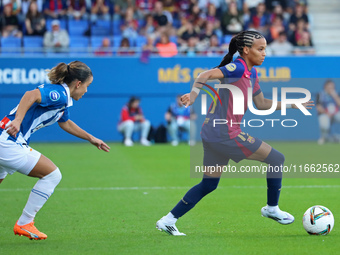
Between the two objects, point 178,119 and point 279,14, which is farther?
point 279,14

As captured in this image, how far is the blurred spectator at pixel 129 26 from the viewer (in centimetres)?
2106

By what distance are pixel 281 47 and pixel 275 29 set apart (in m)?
0.85

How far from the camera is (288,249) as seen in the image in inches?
238

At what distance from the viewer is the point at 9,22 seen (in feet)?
68.8

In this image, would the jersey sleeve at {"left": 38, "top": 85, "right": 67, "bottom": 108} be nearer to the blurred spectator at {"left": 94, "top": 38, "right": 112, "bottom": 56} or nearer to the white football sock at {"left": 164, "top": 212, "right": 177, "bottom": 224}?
the white football sock at {"left": 164, "top": 212, "right": 177, "bottom": 224}

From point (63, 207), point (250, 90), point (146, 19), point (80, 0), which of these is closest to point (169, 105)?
point (146, 19)

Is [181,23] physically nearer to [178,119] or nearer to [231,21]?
[231,21]

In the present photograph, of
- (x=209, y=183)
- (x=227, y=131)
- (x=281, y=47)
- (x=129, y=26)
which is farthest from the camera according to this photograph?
(x=281, y=47)

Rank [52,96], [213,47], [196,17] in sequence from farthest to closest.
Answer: [196,17] < [213,47] < [52,96]

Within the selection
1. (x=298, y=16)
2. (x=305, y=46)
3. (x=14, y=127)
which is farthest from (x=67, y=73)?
(x=298, y=16)

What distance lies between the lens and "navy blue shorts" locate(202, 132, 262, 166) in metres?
6.54

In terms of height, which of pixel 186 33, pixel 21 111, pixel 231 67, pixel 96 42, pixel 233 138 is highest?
pixel 231 67

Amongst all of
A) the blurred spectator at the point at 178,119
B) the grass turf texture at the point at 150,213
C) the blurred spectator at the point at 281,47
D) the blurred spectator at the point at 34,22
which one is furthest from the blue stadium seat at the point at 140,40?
the grass turf texture at the point at 150,213

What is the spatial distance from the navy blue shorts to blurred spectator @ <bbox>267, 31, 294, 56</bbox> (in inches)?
593
